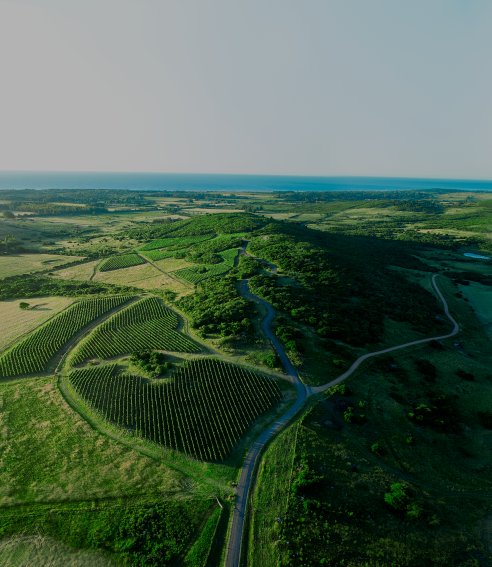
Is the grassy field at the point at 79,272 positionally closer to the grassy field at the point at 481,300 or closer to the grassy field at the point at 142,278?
the grassy field at the point at 142,278

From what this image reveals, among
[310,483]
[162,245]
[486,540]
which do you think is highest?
[162,245]

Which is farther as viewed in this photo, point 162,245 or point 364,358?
point 162,245

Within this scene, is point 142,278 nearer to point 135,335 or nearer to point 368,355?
point 135,335

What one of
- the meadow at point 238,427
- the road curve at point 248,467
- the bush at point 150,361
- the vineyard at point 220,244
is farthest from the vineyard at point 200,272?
the road curve at point 248,467

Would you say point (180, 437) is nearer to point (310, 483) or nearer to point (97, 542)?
point (97, 542)

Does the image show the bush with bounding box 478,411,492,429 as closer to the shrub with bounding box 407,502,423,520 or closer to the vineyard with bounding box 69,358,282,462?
the shrub with bounding box 407,502,423,520

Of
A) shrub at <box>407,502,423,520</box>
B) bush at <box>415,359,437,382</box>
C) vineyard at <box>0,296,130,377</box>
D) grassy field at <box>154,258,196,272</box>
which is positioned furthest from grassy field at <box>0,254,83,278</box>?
bush at <box>415,359,437,382</box>

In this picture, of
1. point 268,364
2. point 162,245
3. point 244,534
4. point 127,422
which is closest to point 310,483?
point 244,534
